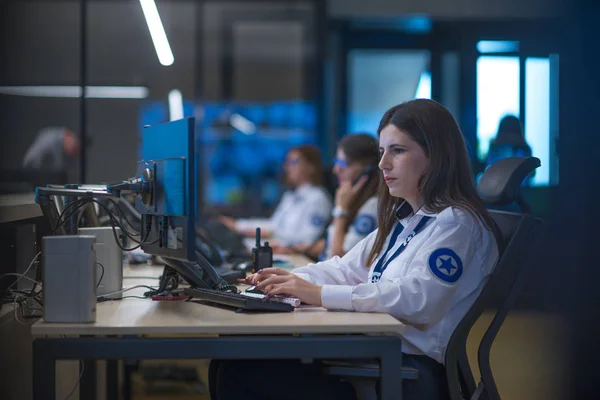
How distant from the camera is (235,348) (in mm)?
1551

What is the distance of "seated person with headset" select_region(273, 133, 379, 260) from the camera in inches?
136

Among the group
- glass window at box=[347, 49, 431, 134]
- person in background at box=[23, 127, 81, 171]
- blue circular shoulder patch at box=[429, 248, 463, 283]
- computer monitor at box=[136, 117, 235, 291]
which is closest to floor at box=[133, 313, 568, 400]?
blue circular shoulder patch at box=[429, 248, 463, 283]

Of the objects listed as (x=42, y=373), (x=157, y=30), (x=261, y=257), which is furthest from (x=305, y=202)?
(x=42, y=373)

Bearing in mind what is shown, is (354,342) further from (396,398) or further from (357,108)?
(357,108)

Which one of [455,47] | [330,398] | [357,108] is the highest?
[455,47]

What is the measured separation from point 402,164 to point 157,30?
969 millimetres

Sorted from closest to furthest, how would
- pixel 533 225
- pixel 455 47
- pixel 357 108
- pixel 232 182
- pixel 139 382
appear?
pixel 533 225, pixel 139 382, pixel 455 47, pixel 357 108, pixel 232 182

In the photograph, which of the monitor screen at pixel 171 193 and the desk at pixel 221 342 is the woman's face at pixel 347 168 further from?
the desk at pixel 221 342

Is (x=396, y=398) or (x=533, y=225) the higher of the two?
(x=533, y=225)

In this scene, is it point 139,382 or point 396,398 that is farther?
point 139,382

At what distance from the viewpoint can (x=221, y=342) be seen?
5.08 ft

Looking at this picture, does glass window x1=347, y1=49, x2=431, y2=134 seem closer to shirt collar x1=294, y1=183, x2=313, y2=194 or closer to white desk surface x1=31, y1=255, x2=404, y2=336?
shirt collar x1=294, y1=183, x2=313, y2=194

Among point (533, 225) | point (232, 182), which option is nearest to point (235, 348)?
point (533, 225)

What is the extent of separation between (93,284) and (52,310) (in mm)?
105
